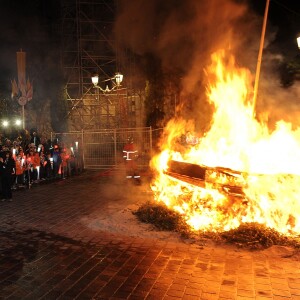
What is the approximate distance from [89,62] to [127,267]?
61.6 feet

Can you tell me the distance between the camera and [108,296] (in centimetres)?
399

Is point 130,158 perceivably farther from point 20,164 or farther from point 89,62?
point 89,62

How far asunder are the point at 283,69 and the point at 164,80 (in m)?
8.12

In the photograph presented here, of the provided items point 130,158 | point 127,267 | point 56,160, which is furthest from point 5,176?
point 127,267

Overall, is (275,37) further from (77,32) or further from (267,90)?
(77,32)

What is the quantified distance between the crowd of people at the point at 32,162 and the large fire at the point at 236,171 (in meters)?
4.20

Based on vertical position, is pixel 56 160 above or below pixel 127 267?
above

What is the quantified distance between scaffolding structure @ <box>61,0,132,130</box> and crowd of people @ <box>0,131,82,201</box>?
634 cm

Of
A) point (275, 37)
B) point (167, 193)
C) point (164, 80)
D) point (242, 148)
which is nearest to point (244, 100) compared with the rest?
point (242, 148)

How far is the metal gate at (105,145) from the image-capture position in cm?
1617

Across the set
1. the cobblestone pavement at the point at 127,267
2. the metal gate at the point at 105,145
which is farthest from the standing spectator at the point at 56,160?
the cobblestone pavement at the point at 127,267

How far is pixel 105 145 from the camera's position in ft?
54.1

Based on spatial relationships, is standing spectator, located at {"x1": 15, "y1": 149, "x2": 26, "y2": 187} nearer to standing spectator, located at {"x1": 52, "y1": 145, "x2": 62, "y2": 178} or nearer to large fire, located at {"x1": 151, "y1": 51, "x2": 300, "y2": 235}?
standing spectator, located at {"x1": 52, "y1": 145, "x2": 62, "y2": 178}

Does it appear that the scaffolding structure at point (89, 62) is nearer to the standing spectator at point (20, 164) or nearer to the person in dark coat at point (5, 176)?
the standing spectator at point (20, 164)
